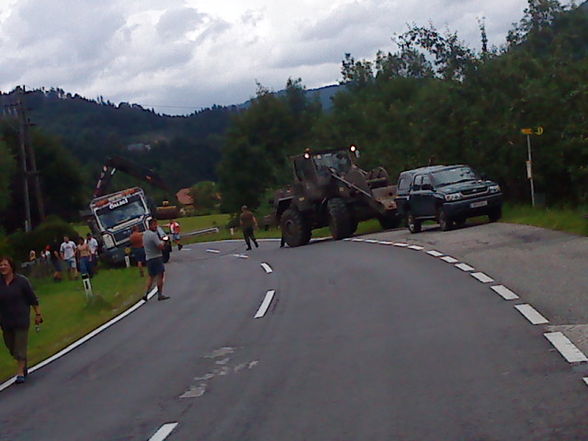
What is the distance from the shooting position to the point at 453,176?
1101 inches

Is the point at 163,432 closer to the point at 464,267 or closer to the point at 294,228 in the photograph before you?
the point at 464,267

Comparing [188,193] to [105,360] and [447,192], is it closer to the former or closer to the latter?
[447,192]

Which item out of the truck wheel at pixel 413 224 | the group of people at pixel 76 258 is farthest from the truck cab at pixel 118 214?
the truck wheel at pixel 413 224

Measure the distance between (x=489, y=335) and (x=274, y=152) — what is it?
219 feet

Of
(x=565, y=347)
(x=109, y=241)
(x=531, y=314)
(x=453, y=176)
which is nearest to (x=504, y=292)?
(x=531, y=314)

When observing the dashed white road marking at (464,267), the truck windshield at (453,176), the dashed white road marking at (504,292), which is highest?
the truck windshield at (453,176)

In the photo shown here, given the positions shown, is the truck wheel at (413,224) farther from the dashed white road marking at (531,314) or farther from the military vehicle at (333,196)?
the dashed white road marking at (531,314)

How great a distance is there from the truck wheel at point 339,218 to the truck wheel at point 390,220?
1274 mm

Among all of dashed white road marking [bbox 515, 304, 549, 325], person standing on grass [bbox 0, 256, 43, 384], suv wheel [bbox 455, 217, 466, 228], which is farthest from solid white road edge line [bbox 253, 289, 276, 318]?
suv wheel [bbox 455, 217, 466, 228]

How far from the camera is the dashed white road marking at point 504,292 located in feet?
43.5

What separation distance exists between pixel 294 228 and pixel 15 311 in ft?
67.1

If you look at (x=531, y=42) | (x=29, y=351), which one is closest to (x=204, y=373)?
(x=29, y=351)

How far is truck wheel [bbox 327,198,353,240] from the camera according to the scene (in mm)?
31234

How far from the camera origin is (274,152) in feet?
253
